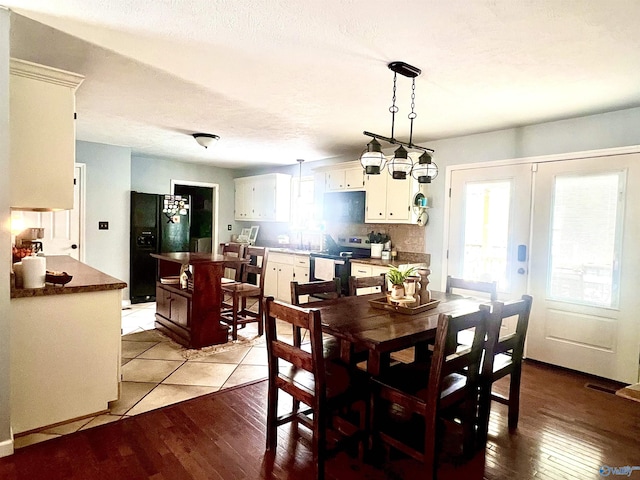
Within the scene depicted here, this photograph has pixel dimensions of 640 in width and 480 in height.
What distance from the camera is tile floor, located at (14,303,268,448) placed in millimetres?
2621

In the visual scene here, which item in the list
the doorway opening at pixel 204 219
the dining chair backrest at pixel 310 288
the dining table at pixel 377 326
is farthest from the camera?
the doorway opening at pixel 204 219

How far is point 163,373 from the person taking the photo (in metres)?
3.33

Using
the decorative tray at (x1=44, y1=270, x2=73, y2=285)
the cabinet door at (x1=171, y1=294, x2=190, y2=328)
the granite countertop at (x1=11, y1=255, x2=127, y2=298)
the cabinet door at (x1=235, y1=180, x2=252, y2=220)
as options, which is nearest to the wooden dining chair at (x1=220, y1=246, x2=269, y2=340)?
the cabinet door at (x1=171, y1=294, x2=190, y2=328)

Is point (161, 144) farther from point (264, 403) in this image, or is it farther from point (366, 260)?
point (264, 403)

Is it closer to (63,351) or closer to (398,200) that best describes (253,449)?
(63,351)

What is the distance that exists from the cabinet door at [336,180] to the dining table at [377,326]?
9.98ft

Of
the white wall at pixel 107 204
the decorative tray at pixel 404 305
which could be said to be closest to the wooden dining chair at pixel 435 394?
the decorative tray at pixel 404 305

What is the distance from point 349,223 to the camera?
575cm

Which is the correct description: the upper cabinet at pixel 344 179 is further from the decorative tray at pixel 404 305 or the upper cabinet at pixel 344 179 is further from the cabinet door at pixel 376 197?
the decorative tray at pixel 404 305

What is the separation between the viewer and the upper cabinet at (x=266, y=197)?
679 centimetres

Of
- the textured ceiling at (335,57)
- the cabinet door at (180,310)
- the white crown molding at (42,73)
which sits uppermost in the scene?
the textured ceiling at (335,57)

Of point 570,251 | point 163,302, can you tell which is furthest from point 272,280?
point 570,251

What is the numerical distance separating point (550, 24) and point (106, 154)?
555 centimetres

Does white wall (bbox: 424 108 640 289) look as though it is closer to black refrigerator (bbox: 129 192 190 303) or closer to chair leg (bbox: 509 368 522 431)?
chair leg (bbox: 509 368 522 431)
